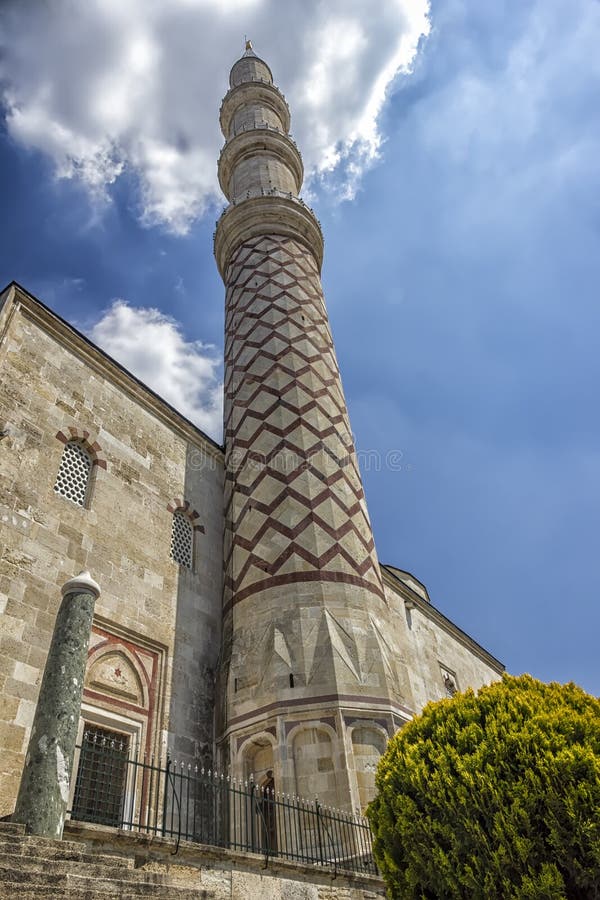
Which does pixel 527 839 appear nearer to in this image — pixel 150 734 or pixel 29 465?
pixel 150 734

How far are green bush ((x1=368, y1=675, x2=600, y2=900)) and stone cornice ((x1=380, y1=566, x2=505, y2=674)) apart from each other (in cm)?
820

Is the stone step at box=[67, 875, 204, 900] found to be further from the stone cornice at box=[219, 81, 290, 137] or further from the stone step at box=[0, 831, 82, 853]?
the stone cornice at box=[219, 81, 290, 137]

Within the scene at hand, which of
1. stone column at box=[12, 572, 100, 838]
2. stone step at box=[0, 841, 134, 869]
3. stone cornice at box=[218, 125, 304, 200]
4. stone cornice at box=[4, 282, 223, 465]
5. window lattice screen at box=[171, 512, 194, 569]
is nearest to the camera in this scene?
stone step at box=[0, 841, 134, 869]

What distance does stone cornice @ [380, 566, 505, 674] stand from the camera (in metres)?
13.6

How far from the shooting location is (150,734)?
7.38 m

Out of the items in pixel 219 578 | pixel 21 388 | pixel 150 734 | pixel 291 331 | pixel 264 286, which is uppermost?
pixel 264 286

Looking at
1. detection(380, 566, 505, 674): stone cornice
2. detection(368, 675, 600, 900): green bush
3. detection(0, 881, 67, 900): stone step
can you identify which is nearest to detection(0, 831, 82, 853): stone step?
detection(0, 881, 67, 900): stone step

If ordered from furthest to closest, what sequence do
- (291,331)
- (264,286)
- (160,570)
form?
(264,286) < (291,331) < (160,570)

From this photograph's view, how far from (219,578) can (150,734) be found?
2.78 metres

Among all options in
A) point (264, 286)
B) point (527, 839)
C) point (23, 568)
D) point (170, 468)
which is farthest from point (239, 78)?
point (527, 839)

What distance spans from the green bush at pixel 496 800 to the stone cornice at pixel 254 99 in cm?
1726

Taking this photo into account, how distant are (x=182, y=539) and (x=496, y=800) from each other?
20.6 ft

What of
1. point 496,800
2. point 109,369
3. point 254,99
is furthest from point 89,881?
point 254,99

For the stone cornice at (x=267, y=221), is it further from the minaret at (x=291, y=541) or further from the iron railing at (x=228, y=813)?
the iron railing at (x=228, y=813)
